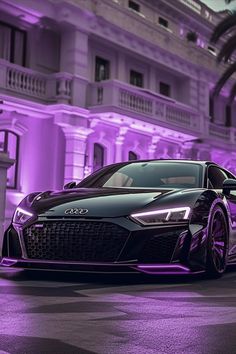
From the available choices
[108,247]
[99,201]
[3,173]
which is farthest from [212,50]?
[108,247]

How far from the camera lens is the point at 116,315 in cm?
372

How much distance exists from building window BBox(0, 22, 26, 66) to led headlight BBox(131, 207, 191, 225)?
14.2 m

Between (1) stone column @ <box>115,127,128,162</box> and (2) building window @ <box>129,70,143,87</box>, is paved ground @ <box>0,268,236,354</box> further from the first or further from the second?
(2) building window @ <box>129,70,143,87</box>

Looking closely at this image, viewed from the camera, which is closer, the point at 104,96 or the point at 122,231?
the point at 122,231

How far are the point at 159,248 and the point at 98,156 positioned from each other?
15704mm

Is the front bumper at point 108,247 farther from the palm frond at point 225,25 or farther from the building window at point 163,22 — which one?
the building window at point 163,22

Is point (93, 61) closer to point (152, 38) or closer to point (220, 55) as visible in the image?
point (152, 38)

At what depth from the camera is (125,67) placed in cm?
2214

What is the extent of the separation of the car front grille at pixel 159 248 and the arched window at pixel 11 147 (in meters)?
13.0

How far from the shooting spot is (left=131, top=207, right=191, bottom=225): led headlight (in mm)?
5137

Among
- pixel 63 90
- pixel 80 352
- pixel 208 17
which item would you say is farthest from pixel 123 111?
pixel 80 352

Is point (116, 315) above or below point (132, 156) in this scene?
below

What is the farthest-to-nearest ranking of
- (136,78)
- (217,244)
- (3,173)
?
1. (136,78)
2. (3,173)
3. (217,244)

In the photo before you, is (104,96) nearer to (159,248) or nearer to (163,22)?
(163,22)
